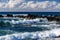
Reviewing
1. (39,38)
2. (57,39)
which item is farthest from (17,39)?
(57,39)

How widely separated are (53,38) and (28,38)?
7.69 feet

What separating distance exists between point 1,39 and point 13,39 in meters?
1.14

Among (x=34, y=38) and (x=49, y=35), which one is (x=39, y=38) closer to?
(x=34, y=38)

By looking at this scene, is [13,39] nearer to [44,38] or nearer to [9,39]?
[9,39]

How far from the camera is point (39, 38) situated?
2277 centimetres

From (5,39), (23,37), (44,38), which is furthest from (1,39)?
(44,38)

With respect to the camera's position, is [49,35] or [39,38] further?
[49,35]

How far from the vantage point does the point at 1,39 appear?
22.3 meters

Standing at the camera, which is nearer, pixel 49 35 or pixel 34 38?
pixel 34 38

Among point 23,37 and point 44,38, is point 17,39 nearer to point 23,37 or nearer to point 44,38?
point 23,37

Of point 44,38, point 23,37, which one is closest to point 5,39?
point 23,37

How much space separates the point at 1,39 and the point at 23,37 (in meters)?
2.29

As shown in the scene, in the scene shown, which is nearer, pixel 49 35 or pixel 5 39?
pixel 5 39

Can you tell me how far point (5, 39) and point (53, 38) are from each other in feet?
14.7
